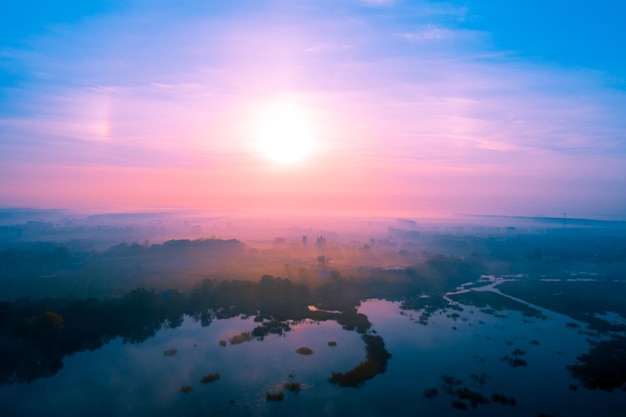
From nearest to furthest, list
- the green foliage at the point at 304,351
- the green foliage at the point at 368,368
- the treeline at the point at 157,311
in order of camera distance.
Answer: the green foliage at the point at 368,368, the treeline at the point at 157,311, the green foliage at the point at 304,351

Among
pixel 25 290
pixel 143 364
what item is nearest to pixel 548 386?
pixel 143 364

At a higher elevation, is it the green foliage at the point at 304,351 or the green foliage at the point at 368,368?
the green foliage at the point at 368,368

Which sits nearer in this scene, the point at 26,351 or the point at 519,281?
the point at 26,351

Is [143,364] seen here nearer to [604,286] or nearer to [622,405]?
[622,405]

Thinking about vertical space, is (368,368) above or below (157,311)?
above

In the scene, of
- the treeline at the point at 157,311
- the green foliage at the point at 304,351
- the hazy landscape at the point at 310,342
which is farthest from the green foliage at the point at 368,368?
the treeline at the point at 157,311

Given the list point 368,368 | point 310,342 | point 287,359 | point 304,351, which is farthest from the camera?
point 310,342

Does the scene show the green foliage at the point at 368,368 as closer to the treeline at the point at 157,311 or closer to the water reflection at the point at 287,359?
the water reflection at the point at 287,359

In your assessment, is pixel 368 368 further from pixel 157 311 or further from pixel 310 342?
pixel 157 311

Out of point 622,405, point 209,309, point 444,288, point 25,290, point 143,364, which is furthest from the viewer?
point 444,288

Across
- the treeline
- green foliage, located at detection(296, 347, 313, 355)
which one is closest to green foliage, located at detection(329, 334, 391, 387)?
green foliage, located at detection(296, 347, 313, 355)

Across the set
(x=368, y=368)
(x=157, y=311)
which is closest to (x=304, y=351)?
(x=368, y=368)
